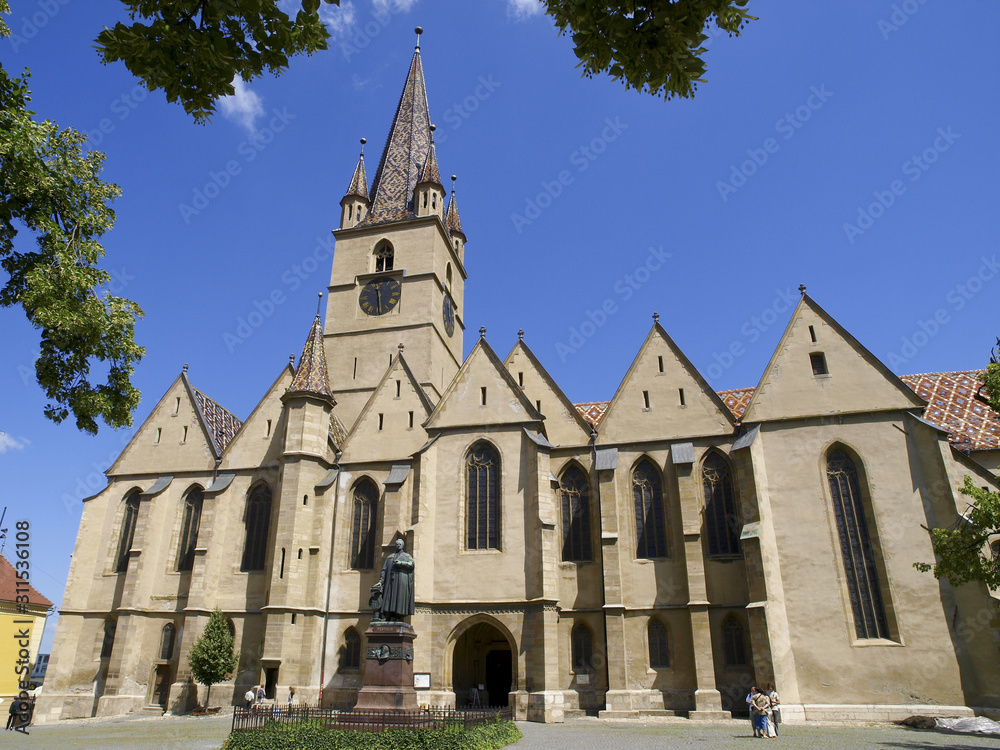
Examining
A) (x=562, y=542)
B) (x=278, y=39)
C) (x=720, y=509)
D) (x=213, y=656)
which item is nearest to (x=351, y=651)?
(x=213, y=656)

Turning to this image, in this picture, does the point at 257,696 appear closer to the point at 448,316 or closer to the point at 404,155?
the point at 448,316

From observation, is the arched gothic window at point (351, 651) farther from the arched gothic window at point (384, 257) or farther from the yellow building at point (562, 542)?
the arched gothic window at point (384, 257)

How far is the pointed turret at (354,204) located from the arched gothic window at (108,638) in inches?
951

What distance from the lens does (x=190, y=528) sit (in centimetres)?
3011

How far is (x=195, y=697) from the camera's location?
25.8 meters

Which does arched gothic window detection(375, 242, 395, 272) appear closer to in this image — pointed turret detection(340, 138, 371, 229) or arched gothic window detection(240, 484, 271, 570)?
pointed turret detection(340, 138, 371, 229)

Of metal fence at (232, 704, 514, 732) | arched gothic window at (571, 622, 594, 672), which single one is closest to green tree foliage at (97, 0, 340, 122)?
metal fence at (232, 704, 514, 732)

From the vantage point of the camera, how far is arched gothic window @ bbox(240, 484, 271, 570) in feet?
93.9

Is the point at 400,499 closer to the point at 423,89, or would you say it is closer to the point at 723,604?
the point at 723,604

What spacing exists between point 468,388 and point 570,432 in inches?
182

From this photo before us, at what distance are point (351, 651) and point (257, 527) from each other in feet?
22.7

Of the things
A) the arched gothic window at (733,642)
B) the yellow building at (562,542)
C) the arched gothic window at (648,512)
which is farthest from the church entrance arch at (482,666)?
the arched gothic window at (733,642)

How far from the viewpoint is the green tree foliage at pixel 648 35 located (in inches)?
173

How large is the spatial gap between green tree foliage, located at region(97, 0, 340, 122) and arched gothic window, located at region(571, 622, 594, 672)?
2340cm
